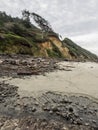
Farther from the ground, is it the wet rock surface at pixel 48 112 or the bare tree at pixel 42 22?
the bare tree at pixel 42 22

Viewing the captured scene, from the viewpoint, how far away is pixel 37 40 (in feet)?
150

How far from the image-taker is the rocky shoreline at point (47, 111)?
8.51 metres

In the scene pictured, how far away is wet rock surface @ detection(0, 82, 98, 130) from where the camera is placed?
851 cm

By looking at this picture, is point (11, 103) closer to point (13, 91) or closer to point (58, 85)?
point (13, 91)

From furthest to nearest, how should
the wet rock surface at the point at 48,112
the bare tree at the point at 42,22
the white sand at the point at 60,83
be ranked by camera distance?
the bare tree at the point at 42,22, the white sand at the point at 60,83, the wet rock surface at the point at 48,112

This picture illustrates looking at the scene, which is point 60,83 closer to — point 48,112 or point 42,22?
point 48,112

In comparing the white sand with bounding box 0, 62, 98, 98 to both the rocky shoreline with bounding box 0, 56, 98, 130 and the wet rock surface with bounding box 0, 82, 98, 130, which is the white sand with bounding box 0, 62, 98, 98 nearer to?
the rocky shoreline with bounding box 0, 56, 98, 130

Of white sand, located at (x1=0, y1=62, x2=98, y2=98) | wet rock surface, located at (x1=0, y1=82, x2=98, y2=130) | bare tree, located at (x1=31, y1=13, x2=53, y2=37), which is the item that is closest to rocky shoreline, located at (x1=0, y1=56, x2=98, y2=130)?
wet rock surface, located at (x1=0, y1=82, x2=98, y2=130)

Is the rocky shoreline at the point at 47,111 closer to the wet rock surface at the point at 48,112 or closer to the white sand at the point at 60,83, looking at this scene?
the wet rock surface at the point at 48,112

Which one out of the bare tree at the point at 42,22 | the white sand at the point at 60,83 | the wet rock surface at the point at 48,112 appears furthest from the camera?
the bare tree at the point at 42,22

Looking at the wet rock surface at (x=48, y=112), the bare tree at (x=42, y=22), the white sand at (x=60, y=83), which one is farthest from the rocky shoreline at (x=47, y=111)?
the bare tree at (x=42, y=22)

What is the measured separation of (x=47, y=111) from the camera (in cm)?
958

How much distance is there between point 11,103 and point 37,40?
118ft

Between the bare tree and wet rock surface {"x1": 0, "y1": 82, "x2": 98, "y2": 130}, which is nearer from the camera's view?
wet rock surface {"x1": 0, "y1": 82, "x2": 98, "y2": 130}
